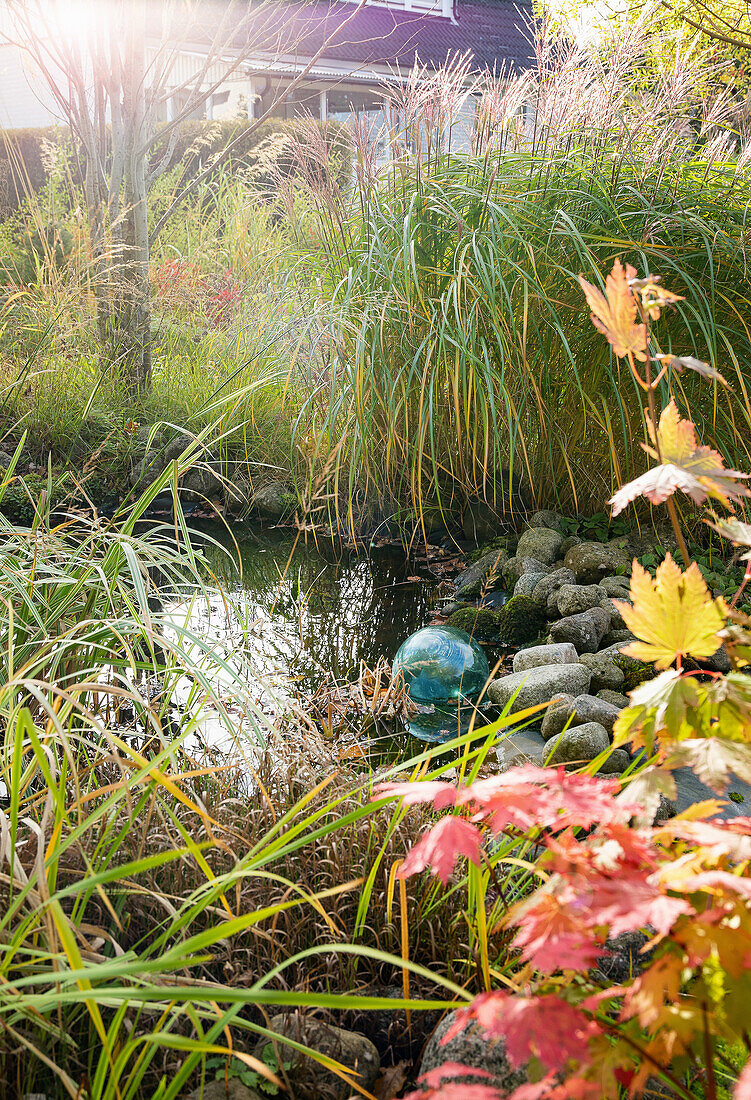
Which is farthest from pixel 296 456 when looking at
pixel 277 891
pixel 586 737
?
pixel 277 891

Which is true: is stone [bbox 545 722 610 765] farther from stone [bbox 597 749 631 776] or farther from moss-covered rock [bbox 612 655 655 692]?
moss-covered rock [bbox 612 655 655 692]

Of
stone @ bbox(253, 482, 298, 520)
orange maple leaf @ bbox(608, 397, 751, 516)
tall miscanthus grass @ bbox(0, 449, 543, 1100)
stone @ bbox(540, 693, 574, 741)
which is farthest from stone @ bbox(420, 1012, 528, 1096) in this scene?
stone @ bbox(253, 482, 298, 520)

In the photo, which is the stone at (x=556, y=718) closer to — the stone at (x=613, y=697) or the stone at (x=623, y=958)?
the stone at (x=613, y=697)

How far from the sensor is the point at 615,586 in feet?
10.7

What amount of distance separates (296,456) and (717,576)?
226 cm

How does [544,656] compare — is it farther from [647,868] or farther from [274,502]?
[274,502]

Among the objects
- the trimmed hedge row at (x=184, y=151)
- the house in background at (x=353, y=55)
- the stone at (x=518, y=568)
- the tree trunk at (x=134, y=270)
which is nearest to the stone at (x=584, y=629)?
the stone at (x=518, y=568)

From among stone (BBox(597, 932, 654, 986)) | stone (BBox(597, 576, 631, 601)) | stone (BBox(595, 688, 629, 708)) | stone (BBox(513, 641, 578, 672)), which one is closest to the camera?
stone (BBox(597, 932, 654, 986))

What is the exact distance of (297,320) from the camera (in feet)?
13.3

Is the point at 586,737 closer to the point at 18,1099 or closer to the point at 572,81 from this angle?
the point at 18,1099

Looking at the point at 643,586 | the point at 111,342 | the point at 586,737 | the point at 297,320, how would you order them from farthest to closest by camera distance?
1. the point at 111,342
2. the point at 297,320
3. the point at 586,737
4. the point at 643,586

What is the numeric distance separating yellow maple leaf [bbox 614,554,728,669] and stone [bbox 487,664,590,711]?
177 cm

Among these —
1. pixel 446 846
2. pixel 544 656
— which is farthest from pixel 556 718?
pixel 446 846

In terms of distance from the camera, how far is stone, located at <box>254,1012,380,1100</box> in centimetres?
120
